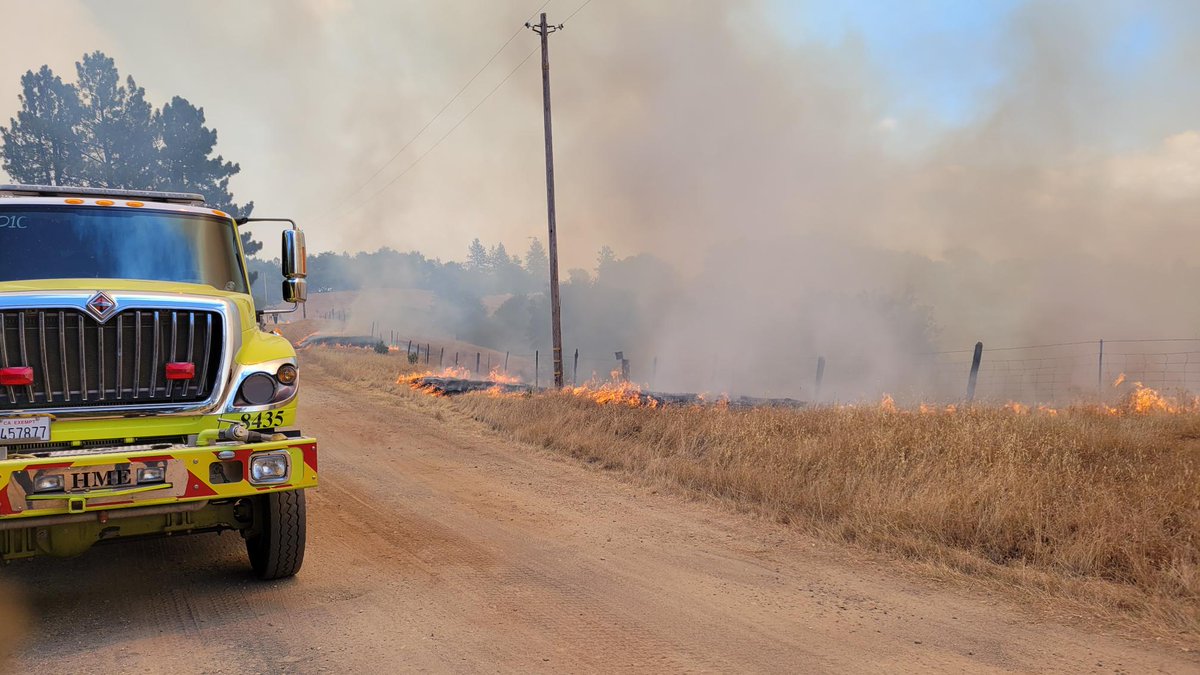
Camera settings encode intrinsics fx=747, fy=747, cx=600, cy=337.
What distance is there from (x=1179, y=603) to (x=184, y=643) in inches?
225

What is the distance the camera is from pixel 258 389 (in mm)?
4582

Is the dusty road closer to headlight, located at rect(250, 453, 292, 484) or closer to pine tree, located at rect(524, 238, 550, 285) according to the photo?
headlight, located at rect(250, 453, 292, 484)

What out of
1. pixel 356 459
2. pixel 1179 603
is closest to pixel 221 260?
pixel 356 459

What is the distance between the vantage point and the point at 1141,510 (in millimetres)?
5805

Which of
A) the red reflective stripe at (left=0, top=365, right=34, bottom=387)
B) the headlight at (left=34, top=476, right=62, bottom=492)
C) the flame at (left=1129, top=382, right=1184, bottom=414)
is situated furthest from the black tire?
the flame at (left=1129, top=382, right=1184, bottom=414)

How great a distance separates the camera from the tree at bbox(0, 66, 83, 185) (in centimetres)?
3312

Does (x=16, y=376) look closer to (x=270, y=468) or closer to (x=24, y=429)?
(x=24, y=429)

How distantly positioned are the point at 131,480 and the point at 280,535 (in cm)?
109

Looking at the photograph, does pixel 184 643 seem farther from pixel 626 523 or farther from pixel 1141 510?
pixel 1141 510

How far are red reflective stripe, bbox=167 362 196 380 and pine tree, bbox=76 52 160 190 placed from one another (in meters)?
37.0

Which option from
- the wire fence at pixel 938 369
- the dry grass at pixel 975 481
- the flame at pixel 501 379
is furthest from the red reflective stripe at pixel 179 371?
the wire fence at pixel 938 369

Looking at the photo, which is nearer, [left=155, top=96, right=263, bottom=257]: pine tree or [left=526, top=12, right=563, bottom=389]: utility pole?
[left=526, top=12, right=563, bottom=389]: utility pole

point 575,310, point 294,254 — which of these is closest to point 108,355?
point 294,254

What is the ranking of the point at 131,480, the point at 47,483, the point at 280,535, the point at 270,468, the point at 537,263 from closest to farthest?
the point at 47,483 < the point at 131,480 < the point at 270,468 < the point at 280,535 < the point at 537,263
